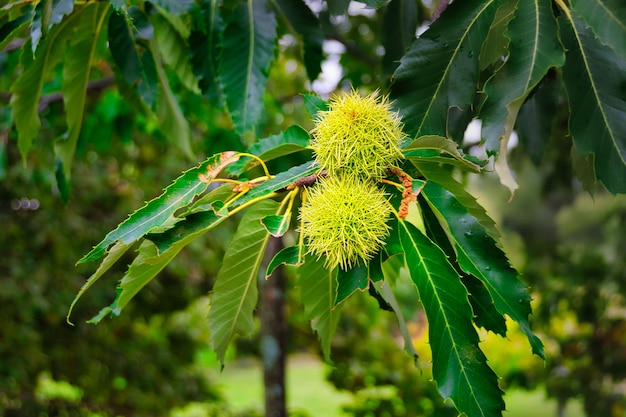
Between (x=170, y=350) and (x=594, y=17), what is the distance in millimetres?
4125

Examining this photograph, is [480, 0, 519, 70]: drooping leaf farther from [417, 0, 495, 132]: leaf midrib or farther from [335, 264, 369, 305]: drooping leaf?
[335, 264, 369, 305]: drooping leaf

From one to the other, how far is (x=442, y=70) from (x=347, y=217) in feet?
0.97

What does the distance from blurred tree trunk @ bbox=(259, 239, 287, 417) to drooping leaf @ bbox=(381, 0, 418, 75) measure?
5.05 feet

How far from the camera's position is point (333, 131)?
0.81 meters

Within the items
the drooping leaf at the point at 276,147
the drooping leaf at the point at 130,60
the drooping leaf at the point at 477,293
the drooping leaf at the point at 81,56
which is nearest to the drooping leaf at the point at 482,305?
the drooping leaf at the point at 477,293

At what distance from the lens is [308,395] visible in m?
9.88

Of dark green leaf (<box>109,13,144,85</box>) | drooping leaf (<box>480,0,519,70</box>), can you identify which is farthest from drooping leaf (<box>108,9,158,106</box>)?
drooping leaf (<box>480,0,519,70</box>)

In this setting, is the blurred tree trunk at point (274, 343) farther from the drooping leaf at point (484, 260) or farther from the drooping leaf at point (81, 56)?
the drooping leaf at point (484, 260)

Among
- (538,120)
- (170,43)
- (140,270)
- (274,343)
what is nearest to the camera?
(140,270)

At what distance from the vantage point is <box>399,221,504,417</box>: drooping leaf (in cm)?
72

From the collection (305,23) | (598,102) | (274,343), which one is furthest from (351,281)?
(274,343)

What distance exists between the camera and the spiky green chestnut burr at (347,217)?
79 cm

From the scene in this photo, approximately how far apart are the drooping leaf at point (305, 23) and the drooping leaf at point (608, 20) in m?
0.58

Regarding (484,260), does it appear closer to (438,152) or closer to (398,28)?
(438,152)
